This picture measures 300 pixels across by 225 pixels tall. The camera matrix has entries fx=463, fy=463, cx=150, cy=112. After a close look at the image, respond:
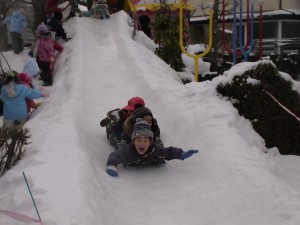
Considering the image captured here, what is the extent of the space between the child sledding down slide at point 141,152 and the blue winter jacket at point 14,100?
2.91 meters

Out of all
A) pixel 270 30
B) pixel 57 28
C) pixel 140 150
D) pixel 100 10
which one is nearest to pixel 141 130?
pixel 140 150

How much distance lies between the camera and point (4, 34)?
2436 cm

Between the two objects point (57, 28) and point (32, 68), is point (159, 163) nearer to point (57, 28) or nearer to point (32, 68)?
point (32, 68)

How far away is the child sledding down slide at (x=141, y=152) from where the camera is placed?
Answer: 17.6ft

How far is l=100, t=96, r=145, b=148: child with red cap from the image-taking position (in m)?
6.29

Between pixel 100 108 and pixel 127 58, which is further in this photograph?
pixel 127 58

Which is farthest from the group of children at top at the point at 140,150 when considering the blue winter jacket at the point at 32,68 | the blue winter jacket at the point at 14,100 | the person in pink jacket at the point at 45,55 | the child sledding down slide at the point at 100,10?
the child sledding down slide at the point at 100,10

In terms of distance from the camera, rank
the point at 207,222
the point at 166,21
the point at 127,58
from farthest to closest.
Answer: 1. the point at 166,21
2. the point at 127,58
3. the point at 207,222

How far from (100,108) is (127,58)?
3.50 meters

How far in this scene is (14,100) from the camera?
7.73 metres

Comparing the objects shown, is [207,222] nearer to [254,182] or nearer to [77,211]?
[254,182]

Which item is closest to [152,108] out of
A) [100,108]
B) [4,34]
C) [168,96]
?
[168,96]

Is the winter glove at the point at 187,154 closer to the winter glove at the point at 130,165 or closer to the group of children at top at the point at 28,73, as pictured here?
the winter glove at the point at 130,165

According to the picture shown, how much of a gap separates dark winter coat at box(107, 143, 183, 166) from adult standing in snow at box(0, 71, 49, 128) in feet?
9.47
